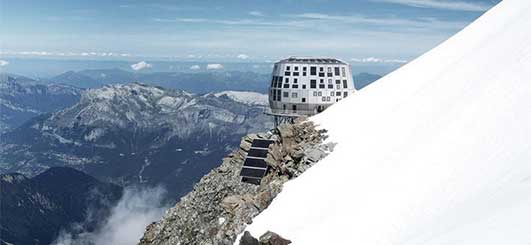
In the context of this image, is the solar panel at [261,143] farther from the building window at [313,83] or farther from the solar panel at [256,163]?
the building window at [313,83]

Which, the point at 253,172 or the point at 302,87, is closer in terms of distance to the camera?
the point at 253,172

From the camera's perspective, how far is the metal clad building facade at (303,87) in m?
86.6

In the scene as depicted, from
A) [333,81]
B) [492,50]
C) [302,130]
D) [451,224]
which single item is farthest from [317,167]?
[333,81]

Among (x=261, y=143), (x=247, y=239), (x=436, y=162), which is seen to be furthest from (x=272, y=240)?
(x=261, y=143)

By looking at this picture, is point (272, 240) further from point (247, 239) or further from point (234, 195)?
point (234, 195)

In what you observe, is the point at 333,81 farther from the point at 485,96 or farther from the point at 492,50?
the point at 485,96

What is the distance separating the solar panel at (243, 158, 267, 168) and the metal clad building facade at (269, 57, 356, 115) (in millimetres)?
20542

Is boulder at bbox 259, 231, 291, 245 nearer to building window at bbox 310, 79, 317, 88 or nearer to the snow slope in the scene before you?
the snow slope

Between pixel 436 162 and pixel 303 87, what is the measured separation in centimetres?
4788

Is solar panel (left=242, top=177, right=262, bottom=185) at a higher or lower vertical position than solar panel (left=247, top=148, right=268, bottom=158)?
lower

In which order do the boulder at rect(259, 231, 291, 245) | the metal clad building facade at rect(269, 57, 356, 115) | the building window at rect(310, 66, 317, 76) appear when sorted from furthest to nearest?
the building window at rect(310, 66, 317, 76), the metal clad building facade at rect(269, 57, 356, 115), the boulder at rect(259, 231, 291, 245)

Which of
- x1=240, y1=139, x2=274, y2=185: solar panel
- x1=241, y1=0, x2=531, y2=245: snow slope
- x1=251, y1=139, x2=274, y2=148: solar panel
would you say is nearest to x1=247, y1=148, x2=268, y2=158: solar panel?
x1=240, y1=139, x2=274, y2=185: solar panel

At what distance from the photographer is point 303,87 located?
284ft

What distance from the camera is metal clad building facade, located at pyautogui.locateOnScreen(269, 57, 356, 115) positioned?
8656cm
